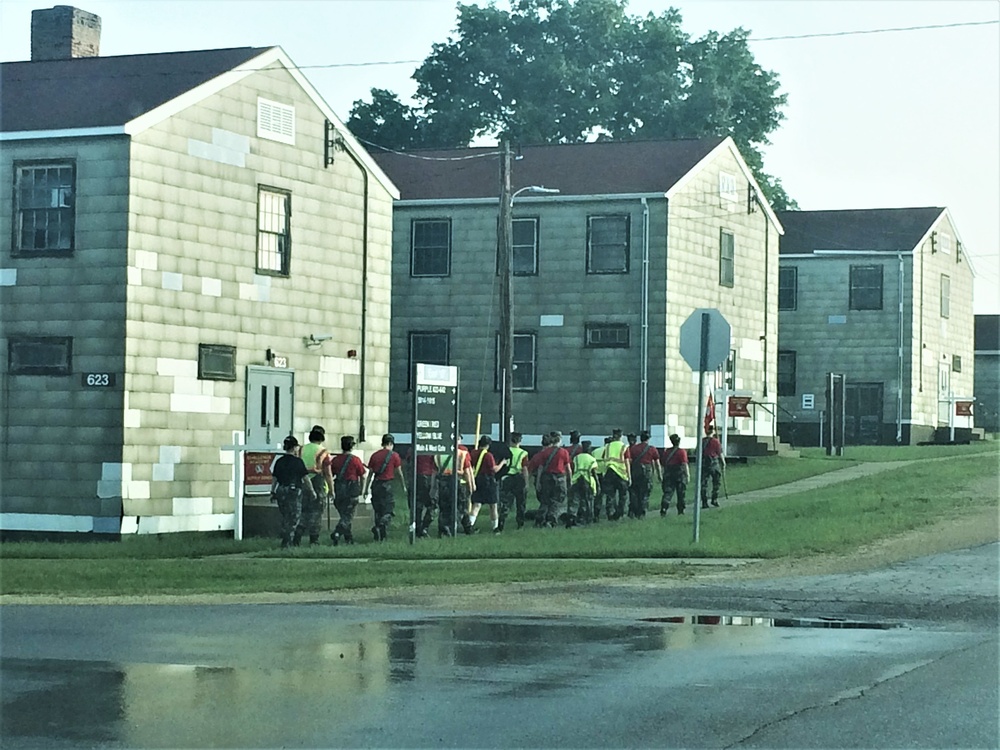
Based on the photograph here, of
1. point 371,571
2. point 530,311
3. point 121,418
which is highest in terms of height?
point 530,311

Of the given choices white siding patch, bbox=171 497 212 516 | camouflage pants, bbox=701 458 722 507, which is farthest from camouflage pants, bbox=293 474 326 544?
camouflage pants, bbox=701 458 722 507

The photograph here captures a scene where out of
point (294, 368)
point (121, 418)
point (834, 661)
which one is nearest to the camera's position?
point (834, 661)

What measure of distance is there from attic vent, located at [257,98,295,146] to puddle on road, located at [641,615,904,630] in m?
17.4

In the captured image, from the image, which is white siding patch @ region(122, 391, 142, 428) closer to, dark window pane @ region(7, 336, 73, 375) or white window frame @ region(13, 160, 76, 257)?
dark window pane @ region(7, 336, 73, 375)

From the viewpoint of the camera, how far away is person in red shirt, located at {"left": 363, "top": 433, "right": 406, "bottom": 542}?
83.3 feet

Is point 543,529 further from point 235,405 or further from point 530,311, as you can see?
point 530,311

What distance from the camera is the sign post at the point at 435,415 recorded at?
24.9 metres

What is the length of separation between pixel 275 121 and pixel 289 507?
8.37 m

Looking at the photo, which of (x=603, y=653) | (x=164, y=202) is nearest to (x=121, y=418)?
(x=164, y=202)

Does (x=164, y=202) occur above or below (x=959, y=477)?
above

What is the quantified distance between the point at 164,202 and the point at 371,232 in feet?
21.8

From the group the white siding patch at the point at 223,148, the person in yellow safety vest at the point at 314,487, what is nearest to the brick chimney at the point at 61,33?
the white siding patch at the point at 223,148

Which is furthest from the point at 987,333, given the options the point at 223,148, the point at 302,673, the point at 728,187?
the point at 302,673

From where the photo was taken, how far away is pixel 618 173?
4284cm
